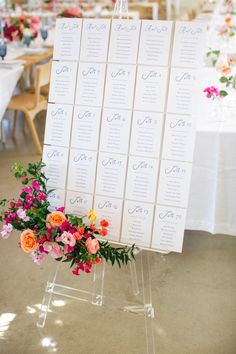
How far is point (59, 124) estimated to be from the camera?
1787mm

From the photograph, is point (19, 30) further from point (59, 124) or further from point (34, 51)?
point (59, 124)

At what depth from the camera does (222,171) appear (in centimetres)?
229

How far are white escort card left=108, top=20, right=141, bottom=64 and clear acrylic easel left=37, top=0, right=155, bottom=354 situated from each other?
157mm

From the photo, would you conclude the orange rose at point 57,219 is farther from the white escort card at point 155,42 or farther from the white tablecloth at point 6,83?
the white tablecloth at point 6,83

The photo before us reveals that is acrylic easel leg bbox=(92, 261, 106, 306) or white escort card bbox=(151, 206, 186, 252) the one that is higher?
white escort card bbox=(151, 206, 186, 252)

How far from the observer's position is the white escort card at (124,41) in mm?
1657

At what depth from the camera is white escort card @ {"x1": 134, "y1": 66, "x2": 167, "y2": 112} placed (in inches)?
64.8

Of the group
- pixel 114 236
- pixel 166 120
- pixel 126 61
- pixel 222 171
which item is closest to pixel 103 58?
pixel 126 61

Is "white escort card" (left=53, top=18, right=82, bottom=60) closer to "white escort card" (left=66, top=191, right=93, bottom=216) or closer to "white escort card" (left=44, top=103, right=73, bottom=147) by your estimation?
"white escort card" (left=44, top=103, right=73, bottom=147)

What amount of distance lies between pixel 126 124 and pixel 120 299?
33.9 inches

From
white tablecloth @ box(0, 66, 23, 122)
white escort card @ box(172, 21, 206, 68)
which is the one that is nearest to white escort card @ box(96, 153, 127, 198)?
white escort card @ box(172, 21, 206, 68)

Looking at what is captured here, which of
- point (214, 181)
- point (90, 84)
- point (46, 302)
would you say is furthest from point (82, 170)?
point (214, 181)

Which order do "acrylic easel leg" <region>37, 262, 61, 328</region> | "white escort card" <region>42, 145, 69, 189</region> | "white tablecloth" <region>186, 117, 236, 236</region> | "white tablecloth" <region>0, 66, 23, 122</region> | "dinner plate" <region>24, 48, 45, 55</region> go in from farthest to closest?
"dinner plate" <region>24, 48, 45, 55</region>
"white tablecloth" <region>0, 66, 23, 122</region>
"white tablecloth" <region>186, 117, 236, 236</region>
"acrylic easel leg" <region>37, 262, 61, 328</region>
"white escort card" <region>42, 145, 69, 189</region>

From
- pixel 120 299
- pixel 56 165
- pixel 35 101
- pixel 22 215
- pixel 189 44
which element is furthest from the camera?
pixel 35 101
